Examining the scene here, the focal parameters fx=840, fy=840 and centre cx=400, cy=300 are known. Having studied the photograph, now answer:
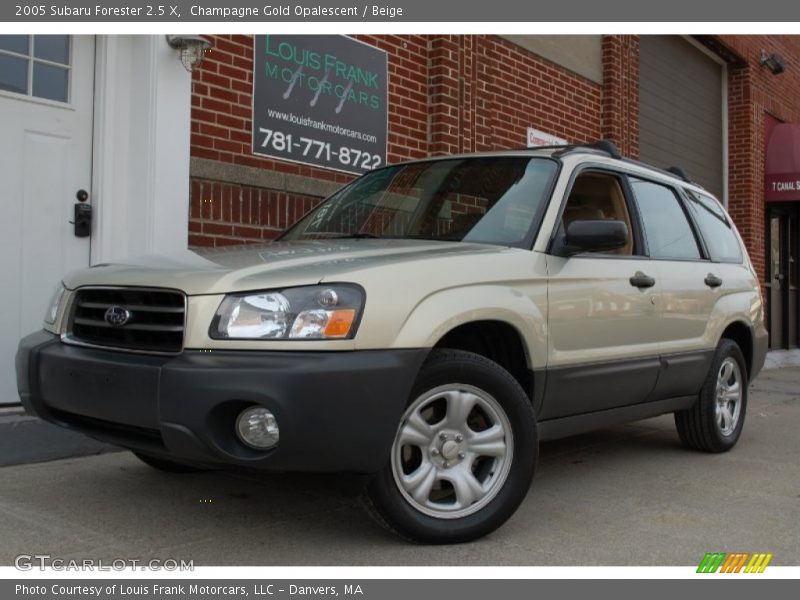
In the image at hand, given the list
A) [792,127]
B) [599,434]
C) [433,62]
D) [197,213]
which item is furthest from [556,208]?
[792,127]

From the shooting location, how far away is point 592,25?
27.1 ft

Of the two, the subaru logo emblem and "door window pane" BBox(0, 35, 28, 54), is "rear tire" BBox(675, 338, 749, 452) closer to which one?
the subaru logo emblem

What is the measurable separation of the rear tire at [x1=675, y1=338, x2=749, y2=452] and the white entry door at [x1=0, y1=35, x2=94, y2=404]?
417cm

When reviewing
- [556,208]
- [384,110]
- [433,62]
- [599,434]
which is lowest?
[599,434]

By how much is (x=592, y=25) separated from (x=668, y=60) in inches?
193

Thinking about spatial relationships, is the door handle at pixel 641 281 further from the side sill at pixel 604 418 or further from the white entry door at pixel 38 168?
the white entry door at pixel 38 168

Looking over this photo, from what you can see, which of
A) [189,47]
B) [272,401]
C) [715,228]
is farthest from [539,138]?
[272,401]

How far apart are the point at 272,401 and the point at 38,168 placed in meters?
3.60

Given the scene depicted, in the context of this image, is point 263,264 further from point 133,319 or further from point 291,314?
point 133,319

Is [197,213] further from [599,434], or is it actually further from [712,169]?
[712,169]

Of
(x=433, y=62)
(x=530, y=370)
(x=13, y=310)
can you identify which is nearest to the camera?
(x=530, y=370)

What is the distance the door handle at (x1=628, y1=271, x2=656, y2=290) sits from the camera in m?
4.34

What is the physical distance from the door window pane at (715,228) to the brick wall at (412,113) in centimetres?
303

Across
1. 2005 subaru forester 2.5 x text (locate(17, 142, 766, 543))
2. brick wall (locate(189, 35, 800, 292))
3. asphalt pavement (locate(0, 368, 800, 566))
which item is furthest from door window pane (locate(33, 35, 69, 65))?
asphalt pavement (locate(0, 368, 800, 566))
